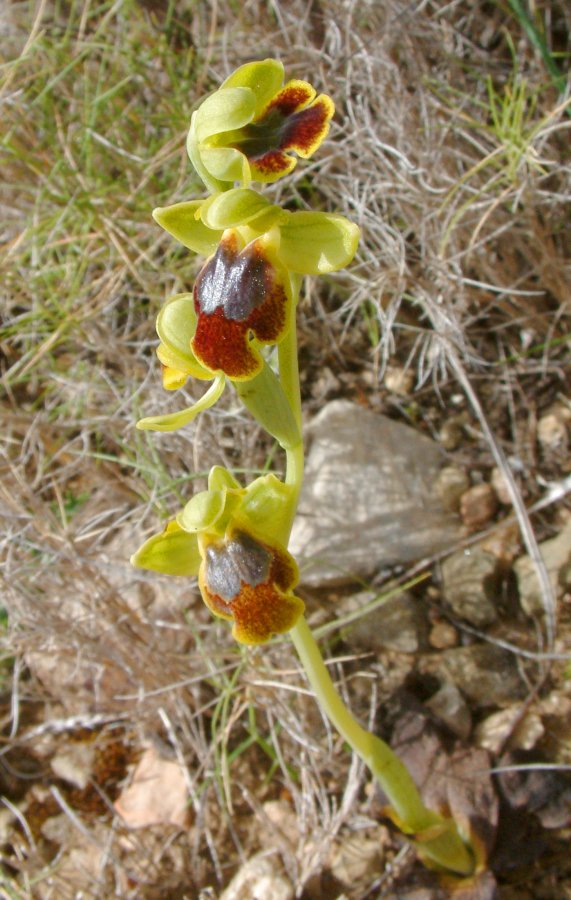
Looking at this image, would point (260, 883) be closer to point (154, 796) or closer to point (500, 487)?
point (154, 796)

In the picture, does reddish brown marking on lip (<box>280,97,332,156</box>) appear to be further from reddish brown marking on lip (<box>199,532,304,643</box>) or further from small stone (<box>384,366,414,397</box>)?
small stone (<box>384,366,414,397</box>)

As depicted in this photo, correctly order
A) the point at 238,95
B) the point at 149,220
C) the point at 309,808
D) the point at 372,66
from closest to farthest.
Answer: the point at 238,95, the point at 309,808, the point at 372,66, the point at 149,220

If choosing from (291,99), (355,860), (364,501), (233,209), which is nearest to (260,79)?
(291,99)

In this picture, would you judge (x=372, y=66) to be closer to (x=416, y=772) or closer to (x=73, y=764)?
(x=416, y=772)

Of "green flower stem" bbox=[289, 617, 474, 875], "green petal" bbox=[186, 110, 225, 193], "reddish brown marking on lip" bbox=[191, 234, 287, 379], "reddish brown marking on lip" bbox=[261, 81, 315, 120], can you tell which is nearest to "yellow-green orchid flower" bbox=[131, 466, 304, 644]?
"green flower stem" bbox=[289, 617, 474, 875]

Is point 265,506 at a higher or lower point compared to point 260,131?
lower

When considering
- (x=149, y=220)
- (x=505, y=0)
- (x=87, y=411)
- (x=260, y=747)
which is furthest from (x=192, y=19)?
(x=260, y=747)
